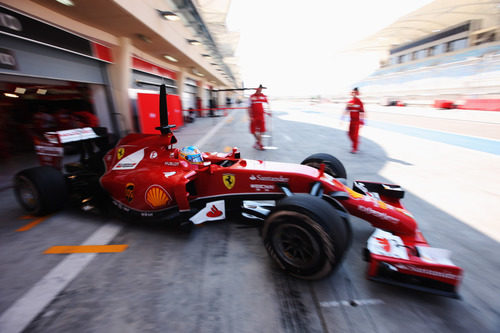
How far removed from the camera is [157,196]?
104 inches

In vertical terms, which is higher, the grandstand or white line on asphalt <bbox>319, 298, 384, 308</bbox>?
the grandstand

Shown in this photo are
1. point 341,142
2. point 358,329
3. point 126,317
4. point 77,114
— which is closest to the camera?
point 358,329

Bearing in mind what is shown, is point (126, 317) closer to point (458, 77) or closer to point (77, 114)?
point (77, 114)

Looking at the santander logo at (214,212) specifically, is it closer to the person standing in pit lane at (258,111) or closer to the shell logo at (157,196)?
the shell logo at (157,196)

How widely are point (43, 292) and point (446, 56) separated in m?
51.2

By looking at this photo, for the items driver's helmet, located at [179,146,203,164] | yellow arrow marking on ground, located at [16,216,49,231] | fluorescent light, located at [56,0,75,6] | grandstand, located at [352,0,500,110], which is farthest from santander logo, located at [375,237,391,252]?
grandstand, located at [352,0,500,110]

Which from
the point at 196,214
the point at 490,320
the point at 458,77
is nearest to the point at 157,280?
the point at 196,214

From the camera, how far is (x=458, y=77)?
2630 cm

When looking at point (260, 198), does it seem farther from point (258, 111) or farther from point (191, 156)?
point (258, 111)

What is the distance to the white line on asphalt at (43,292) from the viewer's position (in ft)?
5.26

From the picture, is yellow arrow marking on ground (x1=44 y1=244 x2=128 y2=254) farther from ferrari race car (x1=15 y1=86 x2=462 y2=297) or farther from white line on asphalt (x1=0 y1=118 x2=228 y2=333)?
ferrari race car (x1=15 y1=86 x2=462 y2=297)

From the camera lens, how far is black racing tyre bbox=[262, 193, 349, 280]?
1689mm

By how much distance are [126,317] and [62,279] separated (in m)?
0.88

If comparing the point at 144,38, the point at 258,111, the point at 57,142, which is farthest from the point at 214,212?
the point at 144,38
